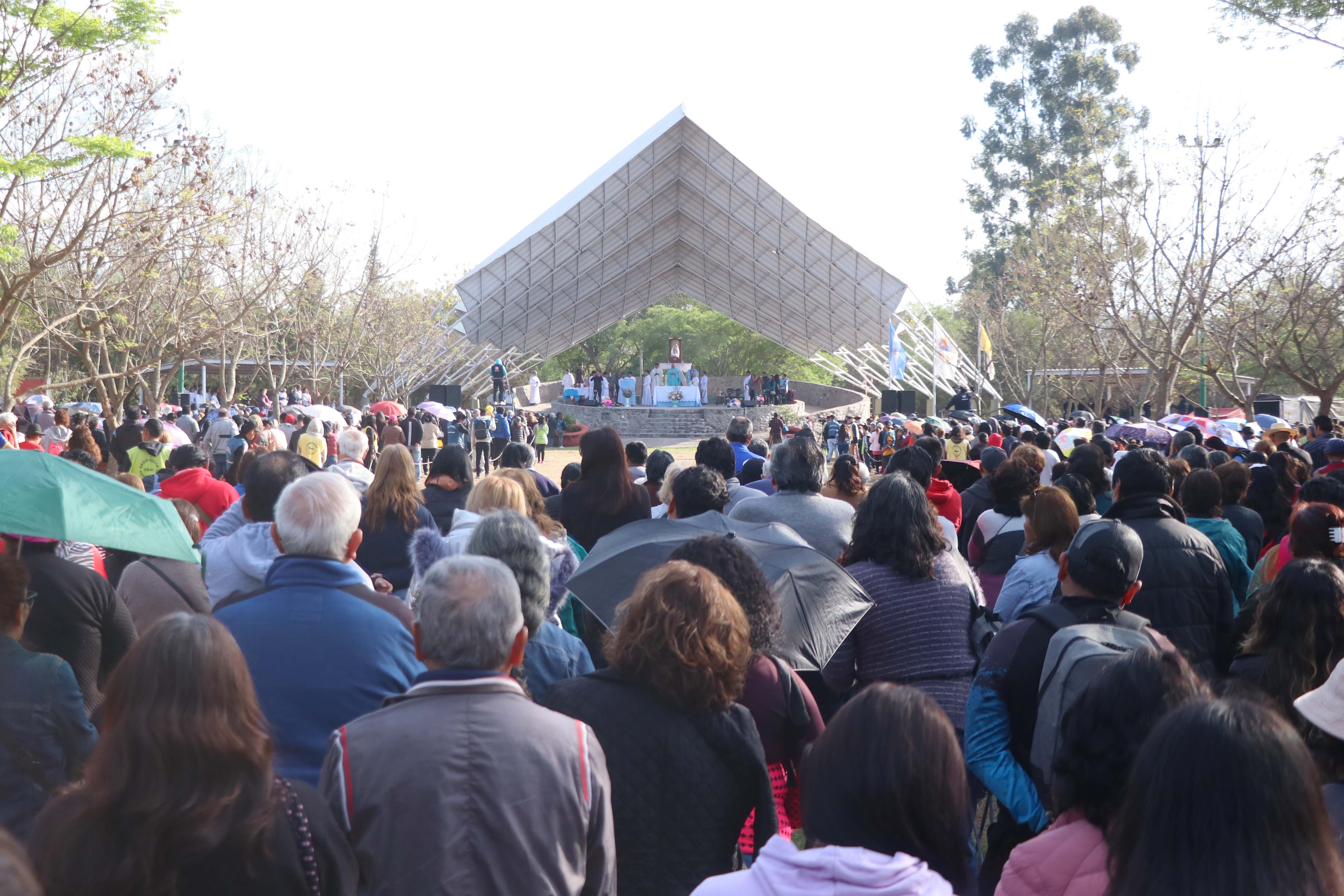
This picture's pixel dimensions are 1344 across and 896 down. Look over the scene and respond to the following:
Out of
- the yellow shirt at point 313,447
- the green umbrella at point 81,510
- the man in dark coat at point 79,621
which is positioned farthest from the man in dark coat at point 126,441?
the green umbrella at point 81,510

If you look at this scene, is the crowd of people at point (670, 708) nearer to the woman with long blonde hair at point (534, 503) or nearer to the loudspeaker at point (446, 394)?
the woman with long blonde hair at point (534, 503)

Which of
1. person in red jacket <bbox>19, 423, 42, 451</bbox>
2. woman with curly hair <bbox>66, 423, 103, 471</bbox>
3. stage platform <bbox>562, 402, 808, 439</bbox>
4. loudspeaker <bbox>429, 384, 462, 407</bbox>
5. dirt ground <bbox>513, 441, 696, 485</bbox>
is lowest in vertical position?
dirt ground <bbox>513, 441, 696, 485</bbox>

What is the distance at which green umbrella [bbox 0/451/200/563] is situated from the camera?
10.3 ft

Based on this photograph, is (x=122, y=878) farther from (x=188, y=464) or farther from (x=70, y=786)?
(x=188, y=464)

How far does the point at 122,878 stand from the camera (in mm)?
1778

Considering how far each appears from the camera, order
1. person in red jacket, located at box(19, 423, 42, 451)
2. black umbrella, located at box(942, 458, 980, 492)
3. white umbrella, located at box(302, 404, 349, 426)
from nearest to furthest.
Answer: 1. black umbrella, located at box(942, 458, 980, 492)
2. person in red jacket, located at box(19, 423, 42, 451)
3. white umbrella, located at box(302, 404, 349, 426)

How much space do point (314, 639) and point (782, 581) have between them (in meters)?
1.46

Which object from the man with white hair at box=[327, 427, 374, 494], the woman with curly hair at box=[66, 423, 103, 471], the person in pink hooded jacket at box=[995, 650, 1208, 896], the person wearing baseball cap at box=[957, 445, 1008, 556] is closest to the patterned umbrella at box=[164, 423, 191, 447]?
the woman with curly hair at box=[66, 423, 103, 471]

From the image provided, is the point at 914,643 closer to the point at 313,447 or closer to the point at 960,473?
the point at 960,473

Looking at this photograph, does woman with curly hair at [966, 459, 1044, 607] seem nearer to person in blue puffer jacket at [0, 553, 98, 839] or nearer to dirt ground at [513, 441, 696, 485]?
person in blue puffer jacket at [0, 553, 98, 839]

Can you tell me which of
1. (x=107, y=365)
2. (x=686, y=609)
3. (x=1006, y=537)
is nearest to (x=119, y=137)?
(x=107, y=365)

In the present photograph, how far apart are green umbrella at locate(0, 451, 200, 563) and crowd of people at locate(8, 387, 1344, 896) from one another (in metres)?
0.29

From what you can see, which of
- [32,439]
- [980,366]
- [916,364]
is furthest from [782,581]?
[916,364]

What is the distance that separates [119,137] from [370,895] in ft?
47.8
